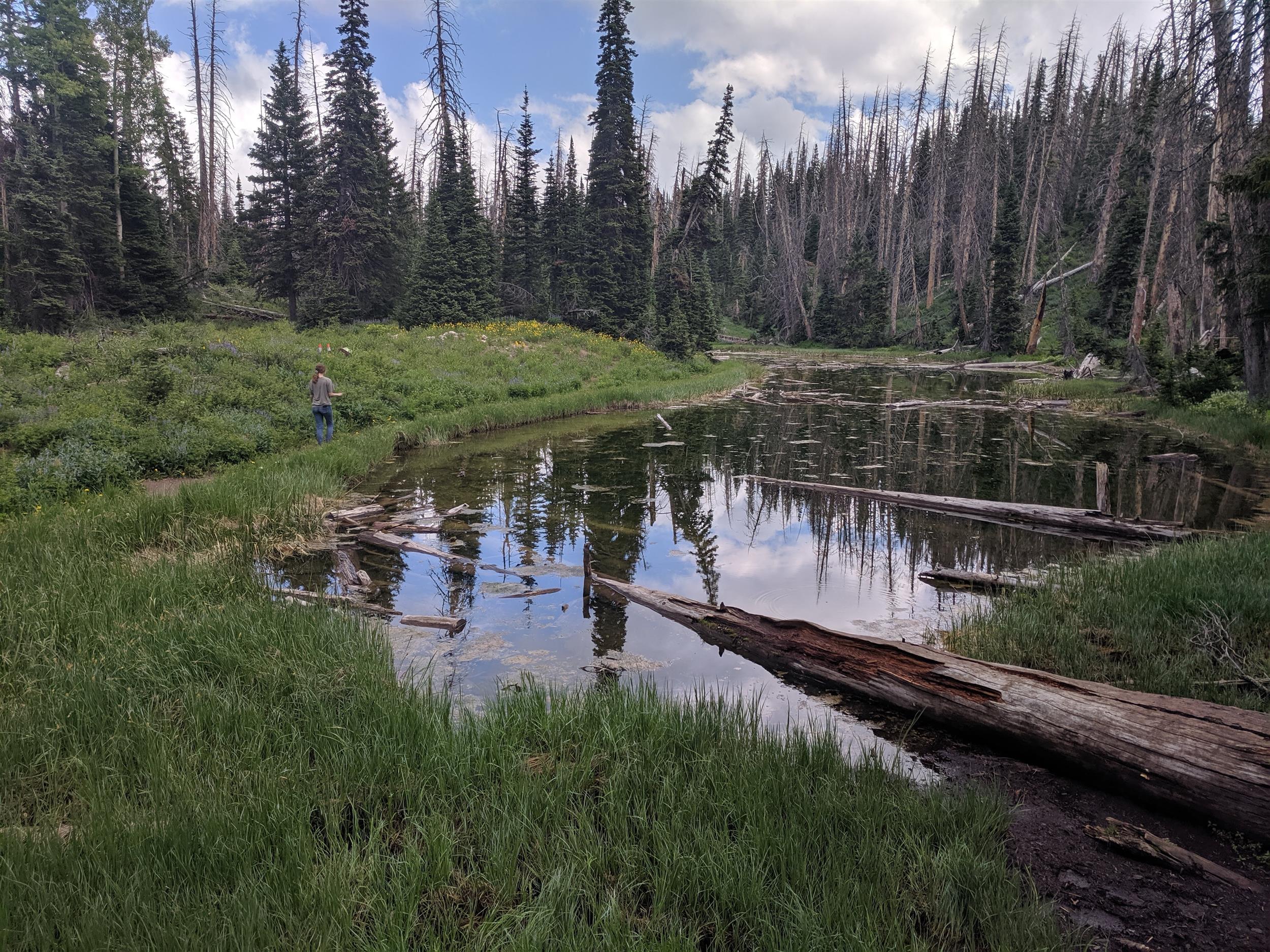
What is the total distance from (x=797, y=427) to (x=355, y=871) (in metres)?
18.4

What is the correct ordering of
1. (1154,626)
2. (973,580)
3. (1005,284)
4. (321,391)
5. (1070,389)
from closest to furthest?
(1154,626), (973,580), (321,391), (1070,389), (1005,284)

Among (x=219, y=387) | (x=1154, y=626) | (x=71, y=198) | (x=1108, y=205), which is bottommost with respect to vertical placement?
(x=1154, y=626)

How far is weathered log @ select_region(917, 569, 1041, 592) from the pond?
0.16 meters

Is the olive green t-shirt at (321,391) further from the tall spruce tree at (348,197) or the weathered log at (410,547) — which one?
the tall spruce tree at (348,197)

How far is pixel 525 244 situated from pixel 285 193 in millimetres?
13385

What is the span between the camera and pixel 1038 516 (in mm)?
9547

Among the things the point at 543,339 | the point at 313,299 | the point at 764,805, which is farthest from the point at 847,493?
the point at 313,299

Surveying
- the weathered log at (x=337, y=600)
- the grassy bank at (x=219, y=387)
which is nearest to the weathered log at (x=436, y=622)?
the weathered log at (x=337, y=600)

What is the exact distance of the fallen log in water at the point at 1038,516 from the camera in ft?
28.2

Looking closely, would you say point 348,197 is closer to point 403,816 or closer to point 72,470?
point 72,470

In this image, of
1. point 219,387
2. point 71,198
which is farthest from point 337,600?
point 71,198

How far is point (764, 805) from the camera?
11.3 ft

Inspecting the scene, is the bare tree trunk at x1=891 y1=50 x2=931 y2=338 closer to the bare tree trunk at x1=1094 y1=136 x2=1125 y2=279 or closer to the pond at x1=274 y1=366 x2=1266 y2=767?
the bare tree trunk at x1=1094 y1=136 x2=1125 y2=279

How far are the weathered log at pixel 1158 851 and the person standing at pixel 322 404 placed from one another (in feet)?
47.2
